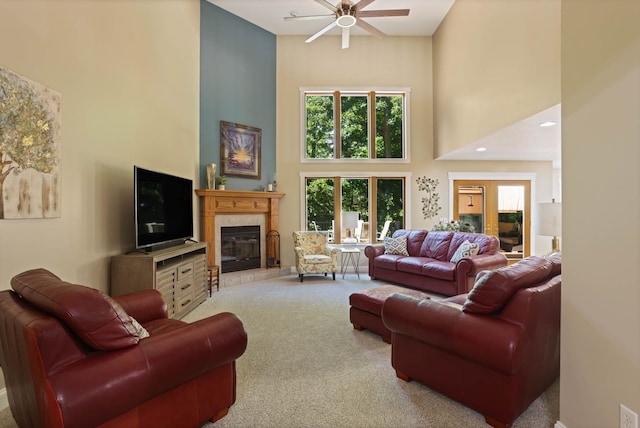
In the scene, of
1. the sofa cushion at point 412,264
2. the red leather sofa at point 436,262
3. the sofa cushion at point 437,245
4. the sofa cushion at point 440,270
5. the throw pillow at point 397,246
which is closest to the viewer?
the red leather sofa at point 436,262

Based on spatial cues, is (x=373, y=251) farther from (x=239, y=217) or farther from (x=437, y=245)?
(x=239, y=217)

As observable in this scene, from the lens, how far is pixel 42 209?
2438mm

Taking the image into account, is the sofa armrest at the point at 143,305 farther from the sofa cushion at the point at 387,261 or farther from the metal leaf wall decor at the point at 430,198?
Answer: the metal leaf wall decor at the point at 430,198

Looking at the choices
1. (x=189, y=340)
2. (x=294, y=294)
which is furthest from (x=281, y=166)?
(x=189, y=340)

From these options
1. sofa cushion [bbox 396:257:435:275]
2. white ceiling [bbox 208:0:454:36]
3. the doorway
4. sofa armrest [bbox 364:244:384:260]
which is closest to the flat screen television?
sofa armrest [bbox 364:244:384:260]

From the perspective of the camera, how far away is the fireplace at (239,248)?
234 inches

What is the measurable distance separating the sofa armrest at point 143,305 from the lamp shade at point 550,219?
3.68 m

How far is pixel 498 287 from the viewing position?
1881 mm

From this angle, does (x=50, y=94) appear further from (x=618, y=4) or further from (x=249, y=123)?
(x=249, y=123)

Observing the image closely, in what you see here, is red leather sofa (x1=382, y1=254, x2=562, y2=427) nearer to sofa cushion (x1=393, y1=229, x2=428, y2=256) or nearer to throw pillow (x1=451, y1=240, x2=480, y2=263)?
throw pillow (x1=451, y1=240, x2=480, y2=263)

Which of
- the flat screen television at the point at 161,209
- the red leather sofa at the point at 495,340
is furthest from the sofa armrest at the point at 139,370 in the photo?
the flat screen television at the point at 161,209

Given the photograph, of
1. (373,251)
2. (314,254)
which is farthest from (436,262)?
(314,254)

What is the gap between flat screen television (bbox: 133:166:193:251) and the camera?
11.2 feet

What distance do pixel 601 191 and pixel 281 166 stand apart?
19.2ft
